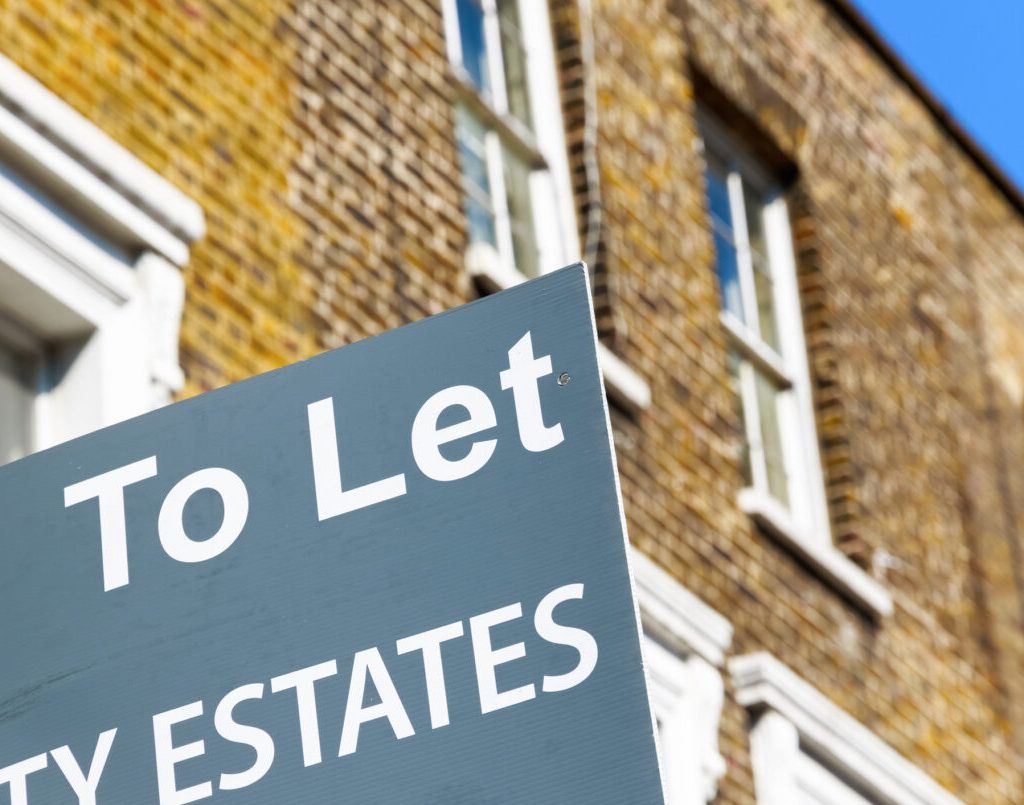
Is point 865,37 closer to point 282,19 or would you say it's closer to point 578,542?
point 282,19

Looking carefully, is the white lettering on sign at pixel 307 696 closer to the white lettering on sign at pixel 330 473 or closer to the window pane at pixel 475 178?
the white lettering on sign at pixel 330 473

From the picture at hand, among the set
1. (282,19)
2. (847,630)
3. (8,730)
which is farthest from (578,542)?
(847,630)

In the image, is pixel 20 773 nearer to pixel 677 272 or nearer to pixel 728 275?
pixel 677 272

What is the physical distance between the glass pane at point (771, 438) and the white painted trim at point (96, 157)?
4074 mm

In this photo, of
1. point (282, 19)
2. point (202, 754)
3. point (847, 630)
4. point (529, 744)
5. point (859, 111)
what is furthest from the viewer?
point (859, 111)

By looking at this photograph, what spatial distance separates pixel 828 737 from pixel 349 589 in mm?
6078

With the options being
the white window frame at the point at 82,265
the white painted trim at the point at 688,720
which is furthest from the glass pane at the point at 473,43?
the white window frame at the point at 82,265

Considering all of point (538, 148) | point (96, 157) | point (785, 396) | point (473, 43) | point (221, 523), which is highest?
point (473, 43)

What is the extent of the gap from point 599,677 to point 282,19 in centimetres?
488

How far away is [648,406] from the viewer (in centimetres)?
833

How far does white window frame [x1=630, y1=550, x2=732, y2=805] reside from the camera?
7.64 metres

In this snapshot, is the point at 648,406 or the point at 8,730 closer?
the point at 8,730

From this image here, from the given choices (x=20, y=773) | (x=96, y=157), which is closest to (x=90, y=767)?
(x=20, y=773)

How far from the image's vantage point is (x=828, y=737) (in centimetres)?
852
